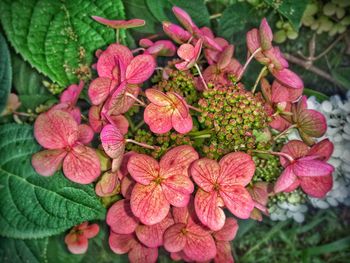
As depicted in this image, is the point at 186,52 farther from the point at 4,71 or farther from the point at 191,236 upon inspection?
the point at 4,71

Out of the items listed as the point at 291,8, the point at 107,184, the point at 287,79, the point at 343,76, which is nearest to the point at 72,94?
the point at 107,184

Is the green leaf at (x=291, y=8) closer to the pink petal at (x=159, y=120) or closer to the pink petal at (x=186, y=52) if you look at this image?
the pink petal at (x=186, y=52)

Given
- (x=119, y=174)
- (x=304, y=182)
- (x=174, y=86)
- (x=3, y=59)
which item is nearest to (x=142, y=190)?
(x=119, y=174)

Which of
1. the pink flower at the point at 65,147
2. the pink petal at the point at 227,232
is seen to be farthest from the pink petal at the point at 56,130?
the pink petal at the point at 227,232

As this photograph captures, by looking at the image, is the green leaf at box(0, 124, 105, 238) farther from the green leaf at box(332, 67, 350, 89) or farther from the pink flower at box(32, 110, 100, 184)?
the green leaf at box(332, 67, 350, 89)

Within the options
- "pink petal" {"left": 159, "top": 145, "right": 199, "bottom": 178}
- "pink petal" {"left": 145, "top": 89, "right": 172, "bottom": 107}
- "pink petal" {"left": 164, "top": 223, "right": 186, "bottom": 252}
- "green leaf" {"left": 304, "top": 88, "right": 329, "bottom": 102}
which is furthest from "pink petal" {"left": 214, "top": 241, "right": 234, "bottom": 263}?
"green leaf" {"left": 304, "top": 88, "right": 329, "bottom": 102}

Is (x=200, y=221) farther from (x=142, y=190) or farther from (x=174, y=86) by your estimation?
(x=174, y=86)

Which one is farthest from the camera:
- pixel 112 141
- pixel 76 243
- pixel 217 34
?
pixel 217 34
